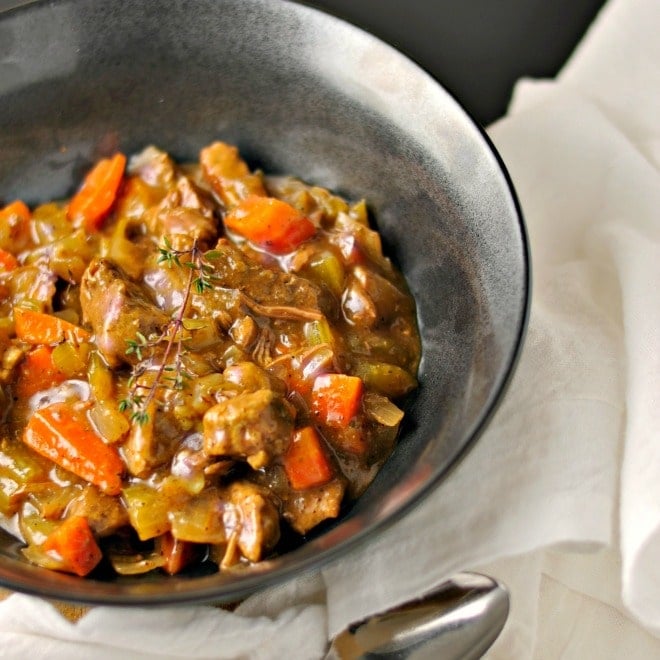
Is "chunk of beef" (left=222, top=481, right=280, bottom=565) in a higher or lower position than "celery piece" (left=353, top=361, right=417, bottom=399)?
lower

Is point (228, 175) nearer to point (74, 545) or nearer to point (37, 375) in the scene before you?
point (37, 375)

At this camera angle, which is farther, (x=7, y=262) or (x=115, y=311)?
(x=7, y=262)

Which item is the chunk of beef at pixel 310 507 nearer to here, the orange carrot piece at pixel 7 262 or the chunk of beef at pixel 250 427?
the chunk of beef at pixel 250 427

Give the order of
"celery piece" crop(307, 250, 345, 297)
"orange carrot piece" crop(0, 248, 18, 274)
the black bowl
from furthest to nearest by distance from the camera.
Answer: "orange carrot piece" crop(0, 248, 18, 274) < "celery piece" crop(307, 250, 345, 297) < the black bowl

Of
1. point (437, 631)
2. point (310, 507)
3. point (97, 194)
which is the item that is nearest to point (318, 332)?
point (310, 507)

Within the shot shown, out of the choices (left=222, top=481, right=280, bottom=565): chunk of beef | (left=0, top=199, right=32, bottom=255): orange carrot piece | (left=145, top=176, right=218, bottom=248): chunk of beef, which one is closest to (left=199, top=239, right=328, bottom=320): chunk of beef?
(left=145, top=176, right=218, bottom=248): chunk of beef

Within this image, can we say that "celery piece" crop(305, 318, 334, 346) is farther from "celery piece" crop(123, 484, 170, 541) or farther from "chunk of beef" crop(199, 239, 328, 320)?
"celery piece" crop(123, 484, 170, 541)
